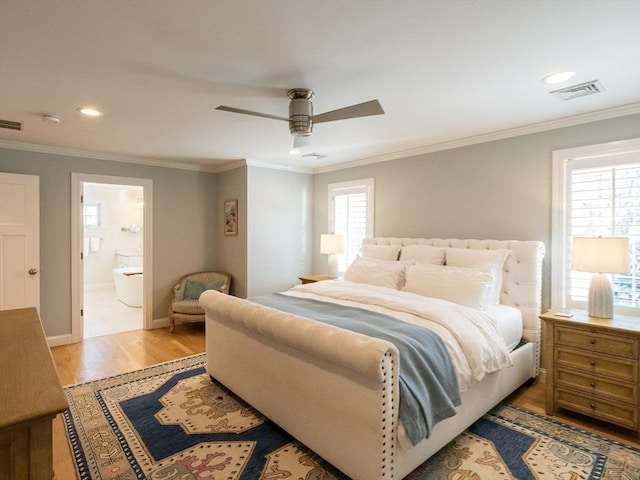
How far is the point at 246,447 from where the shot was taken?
233 centimetres

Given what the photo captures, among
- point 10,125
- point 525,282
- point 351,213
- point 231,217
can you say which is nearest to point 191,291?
point 231,217

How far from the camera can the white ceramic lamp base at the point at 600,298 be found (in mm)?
2717

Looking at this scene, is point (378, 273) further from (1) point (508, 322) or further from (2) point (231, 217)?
(2) point (231, 217)

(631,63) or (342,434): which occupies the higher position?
(631,63)

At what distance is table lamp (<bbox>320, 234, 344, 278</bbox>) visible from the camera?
5.04 metres

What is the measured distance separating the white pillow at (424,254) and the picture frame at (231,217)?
2.56 m

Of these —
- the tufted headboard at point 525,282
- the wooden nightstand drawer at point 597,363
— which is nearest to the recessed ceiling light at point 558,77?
the tufted headboard at point 525,282

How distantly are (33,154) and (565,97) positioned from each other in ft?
18.1

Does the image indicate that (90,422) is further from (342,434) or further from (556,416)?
(556,416)

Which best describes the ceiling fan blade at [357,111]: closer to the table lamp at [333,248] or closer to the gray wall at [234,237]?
the table lamp at [333,248]

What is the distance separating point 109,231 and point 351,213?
6.59 metres

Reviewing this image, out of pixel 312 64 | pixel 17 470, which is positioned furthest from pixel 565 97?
pixel 17 470

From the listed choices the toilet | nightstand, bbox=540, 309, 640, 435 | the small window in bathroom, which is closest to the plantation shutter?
nightstand, bbox=540, 309, 640, 435

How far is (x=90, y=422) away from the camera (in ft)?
8.71
